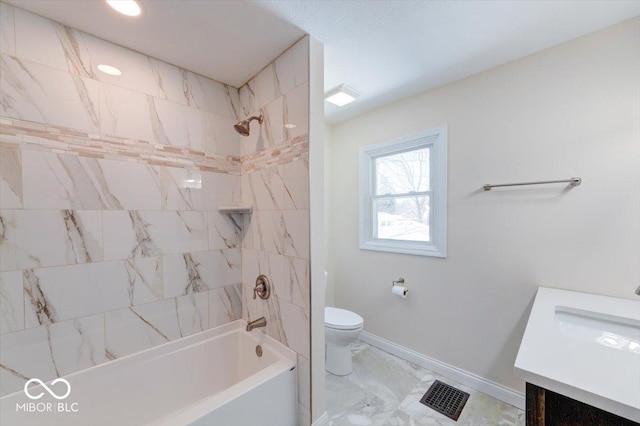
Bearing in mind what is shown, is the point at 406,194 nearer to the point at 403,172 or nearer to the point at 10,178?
the point at 403,172

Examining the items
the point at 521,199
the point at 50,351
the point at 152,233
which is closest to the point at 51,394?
the point at 50,351

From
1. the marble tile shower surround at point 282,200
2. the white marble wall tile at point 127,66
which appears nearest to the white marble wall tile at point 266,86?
the marble tile shower surround at point 282,200

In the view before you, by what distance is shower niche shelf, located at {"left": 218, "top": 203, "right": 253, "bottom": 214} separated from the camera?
72.2 inches

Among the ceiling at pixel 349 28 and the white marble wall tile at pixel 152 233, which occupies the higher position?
the ceiling at pixel 349 28

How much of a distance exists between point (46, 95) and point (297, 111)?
4.22ft

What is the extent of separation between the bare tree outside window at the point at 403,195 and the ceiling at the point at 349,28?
0.82m

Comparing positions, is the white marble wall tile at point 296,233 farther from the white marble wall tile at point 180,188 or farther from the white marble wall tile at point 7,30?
the white marble wall tile at point 7,30

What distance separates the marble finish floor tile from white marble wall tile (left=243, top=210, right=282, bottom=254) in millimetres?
1189

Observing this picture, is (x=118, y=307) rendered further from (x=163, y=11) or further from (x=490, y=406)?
(x=490, y=406)

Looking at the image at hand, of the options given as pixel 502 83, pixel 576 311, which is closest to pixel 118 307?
pixel 576 311

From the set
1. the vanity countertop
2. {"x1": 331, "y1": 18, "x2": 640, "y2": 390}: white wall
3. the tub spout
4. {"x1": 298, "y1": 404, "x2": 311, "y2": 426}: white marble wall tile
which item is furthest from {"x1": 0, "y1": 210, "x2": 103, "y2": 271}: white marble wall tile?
{"x1": 331, "y1": 18, "x2": 640, "y2": 390}: white wall

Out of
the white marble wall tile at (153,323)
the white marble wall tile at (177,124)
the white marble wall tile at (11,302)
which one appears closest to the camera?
the white marble wall tile at (11,302)

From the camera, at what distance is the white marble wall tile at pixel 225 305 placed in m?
1.87

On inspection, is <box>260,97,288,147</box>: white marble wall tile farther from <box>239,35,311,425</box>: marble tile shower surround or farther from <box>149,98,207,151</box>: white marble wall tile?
<box>149,98,207,151</box>: white marble wall tile
